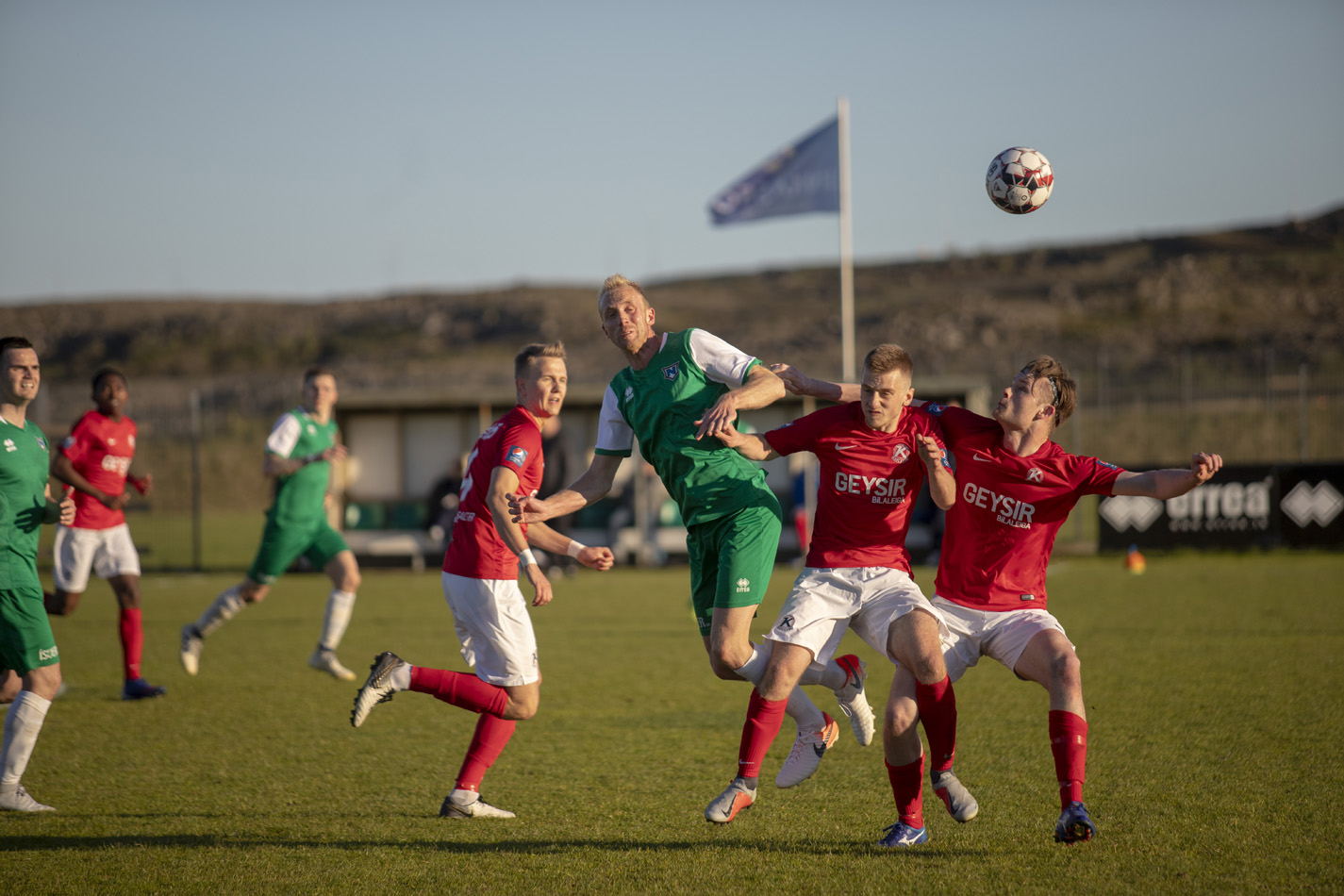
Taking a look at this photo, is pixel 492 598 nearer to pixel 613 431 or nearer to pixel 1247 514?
pixel 613 431

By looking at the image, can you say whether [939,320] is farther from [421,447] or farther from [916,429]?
[916,429]

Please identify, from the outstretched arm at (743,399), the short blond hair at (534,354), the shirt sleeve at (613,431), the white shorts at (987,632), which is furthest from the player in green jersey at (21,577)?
the white shorts at (987,632)

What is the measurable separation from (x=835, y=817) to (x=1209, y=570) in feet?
42.1

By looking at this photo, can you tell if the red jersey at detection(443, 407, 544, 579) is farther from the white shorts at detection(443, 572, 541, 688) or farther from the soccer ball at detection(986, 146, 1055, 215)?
the soccer ball at detection(986, 146, 1055, 215)

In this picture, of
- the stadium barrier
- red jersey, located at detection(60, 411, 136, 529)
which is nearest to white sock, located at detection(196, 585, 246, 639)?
red jersey, located at detection(60, 411, 136, 529)

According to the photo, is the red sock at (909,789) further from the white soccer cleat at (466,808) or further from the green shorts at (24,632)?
the green shorts at (24,632)

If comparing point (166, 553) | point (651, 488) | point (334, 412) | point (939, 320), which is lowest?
point (166, 553)

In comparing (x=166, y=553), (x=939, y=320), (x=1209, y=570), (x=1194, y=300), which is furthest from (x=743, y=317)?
(x=1209, y=570)

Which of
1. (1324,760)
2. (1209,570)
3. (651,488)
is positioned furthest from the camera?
(651,488)

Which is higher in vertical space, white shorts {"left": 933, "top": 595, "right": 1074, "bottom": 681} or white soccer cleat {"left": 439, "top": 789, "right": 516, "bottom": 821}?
white shorts {"left": 933, "top": 595, "right": 1074, "bottom": 681}

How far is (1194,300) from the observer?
199 ft

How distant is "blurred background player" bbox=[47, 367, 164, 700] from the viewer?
8836 millimetres

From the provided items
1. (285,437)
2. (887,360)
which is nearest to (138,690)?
(285,437)

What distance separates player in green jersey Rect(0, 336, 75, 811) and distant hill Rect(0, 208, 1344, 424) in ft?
131
